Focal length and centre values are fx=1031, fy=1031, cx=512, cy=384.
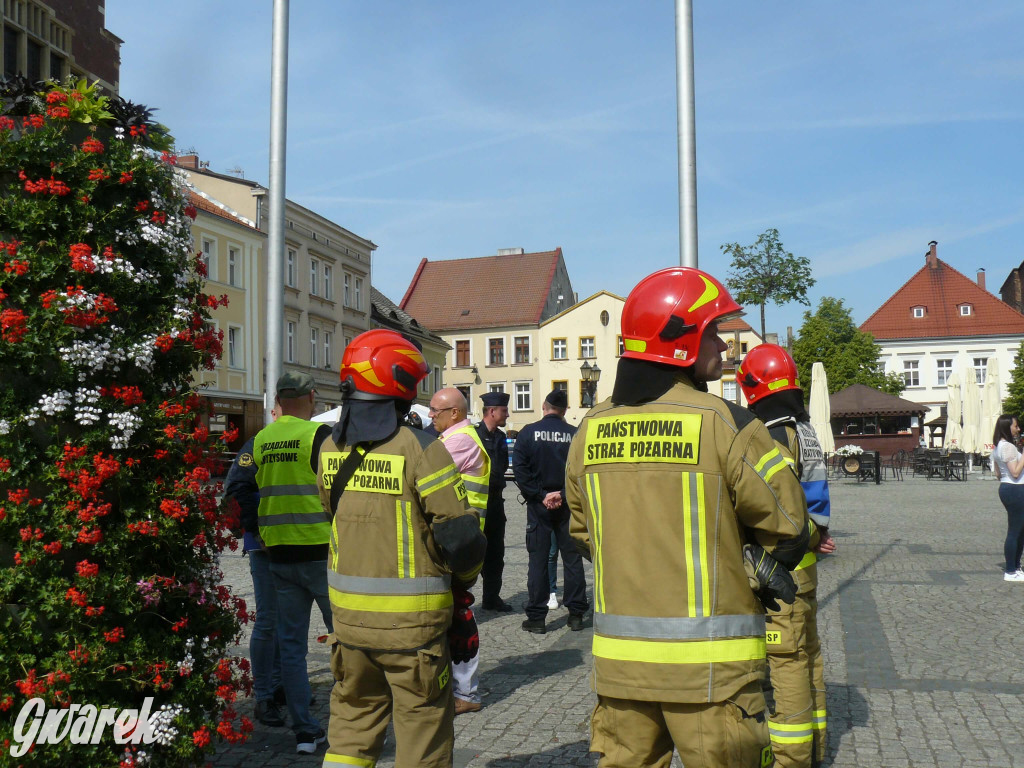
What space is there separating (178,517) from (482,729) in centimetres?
231

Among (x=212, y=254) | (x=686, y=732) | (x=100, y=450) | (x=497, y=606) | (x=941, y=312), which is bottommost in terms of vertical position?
(x=497, y=606)

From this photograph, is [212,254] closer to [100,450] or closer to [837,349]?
[100,450]

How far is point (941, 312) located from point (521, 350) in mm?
31129

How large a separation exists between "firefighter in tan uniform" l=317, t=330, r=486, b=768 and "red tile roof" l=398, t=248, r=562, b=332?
64535mm

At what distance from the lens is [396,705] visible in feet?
12.1

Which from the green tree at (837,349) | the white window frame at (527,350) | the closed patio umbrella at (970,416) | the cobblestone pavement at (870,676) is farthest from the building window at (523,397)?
the cobblestone pavement at (870,676)

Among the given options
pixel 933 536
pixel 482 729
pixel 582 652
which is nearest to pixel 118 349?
pixel 482 729

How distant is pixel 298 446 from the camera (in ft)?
17.7

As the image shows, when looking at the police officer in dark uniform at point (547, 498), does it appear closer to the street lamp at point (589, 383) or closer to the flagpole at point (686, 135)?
the flagpole at point (686, 135)

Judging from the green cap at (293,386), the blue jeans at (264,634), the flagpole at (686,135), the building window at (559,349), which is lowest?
the blue jeans at (264,634)

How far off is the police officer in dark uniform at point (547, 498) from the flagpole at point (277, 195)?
2511 mm

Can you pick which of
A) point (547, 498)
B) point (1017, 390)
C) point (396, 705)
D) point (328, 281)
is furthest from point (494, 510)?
point (1017, 390)

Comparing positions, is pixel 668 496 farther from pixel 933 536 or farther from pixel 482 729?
pixel 933 536

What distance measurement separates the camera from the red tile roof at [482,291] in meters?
70.0
